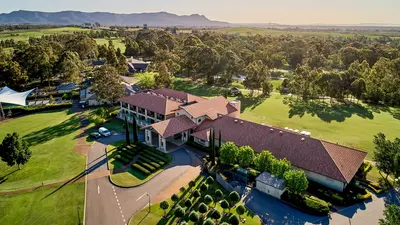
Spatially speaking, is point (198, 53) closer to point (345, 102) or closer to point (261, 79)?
point (261, 79)

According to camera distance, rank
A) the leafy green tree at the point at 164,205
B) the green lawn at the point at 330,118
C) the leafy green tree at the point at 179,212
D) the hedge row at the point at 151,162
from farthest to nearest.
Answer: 1. the green lawn at the point at 330,118
2. the hedge row at the point at 151,162
3. the leafy green tree at the point at 164,205
4. the leafy green tree at the point at 179,212

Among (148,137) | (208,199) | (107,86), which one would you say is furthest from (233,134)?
(107,86)

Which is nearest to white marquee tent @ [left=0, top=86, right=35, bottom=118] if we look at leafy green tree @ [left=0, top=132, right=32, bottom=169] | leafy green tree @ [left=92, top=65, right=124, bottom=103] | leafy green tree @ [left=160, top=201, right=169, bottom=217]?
leafy green tree @ [left=92, top=65, right=124, bottom=103]

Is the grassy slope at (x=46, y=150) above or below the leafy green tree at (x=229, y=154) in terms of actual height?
below

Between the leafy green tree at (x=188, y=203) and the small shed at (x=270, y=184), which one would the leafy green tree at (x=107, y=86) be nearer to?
the leafy green tree at (x=188, y=203)

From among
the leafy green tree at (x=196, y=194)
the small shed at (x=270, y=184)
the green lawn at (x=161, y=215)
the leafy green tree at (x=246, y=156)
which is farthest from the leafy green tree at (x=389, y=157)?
the leafy green tree at (x=196, y=194)
